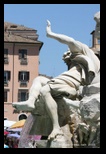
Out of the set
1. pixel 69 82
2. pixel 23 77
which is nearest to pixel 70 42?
pixel 69 82

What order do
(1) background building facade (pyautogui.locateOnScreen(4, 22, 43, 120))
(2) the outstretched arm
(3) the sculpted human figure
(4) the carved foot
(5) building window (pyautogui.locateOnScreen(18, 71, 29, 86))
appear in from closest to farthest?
(4) the carved foot, (3) the sculpted human figure, (2) the outstretched arm, (5) building window (pyautogui.locateOnScreen(18, 71, 29, 86)), (1) background building facade (pyautogui.locateOnScreen(4, 22, 43, 120))

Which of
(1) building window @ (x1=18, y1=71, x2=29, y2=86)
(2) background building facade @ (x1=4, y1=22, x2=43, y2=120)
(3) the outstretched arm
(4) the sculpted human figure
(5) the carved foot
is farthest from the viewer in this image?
(2) background building facade @ (x1=4, y1=22, x2=43, y2=120)

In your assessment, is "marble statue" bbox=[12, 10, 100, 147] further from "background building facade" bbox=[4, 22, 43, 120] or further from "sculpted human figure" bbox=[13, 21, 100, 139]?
"background building facade" bbox=[4, 22, 43, 120]

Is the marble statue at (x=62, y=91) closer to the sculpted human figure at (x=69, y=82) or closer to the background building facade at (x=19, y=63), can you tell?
the sculpted human figure at (x=69, y=82)

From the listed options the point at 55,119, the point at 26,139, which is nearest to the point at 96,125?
the point at 55,119

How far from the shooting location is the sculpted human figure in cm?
954

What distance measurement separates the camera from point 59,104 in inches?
387

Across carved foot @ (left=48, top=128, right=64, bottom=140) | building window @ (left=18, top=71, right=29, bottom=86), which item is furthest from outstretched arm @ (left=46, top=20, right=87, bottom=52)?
building window @ (left=18, top=71, right=29, bottom=86)

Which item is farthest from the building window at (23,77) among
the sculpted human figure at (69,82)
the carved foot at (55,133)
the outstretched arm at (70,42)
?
the carved foot at (55,133)

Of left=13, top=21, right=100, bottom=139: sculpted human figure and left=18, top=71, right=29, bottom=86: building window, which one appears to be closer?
left=13, top=21, right=100, bottom=139: sculpted human figure

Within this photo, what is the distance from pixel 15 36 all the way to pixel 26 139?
206 feet

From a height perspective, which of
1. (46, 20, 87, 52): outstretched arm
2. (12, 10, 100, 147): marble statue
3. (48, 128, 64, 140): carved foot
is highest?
(46, 20, 87, 52): outstretched arm
